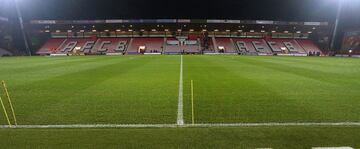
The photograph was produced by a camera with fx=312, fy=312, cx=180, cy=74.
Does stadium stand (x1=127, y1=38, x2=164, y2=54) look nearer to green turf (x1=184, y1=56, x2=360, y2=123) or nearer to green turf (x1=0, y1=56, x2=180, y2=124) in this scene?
green turf (x1=0, y1=56, x2=180, y2=124)

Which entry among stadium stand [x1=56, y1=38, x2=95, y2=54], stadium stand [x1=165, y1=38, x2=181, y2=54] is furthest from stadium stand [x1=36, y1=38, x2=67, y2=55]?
stadium stand [x1=165, y1=38, x2=181, y2=54]

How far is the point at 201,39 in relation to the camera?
81.7 m

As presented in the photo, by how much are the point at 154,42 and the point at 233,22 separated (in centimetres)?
2220

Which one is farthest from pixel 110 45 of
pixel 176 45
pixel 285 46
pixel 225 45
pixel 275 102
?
pixel 275 102

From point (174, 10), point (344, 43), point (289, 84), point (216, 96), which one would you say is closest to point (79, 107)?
point (216, 96)

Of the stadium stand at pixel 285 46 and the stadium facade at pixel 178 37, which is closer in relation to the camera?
the stadium facade at pixel 178 37

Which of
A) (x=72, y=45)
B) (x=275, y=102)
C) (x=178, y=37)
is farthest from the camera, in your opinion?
(x=178, y=37)

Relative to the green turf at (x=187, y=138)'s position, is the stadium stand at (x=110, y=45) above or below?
above

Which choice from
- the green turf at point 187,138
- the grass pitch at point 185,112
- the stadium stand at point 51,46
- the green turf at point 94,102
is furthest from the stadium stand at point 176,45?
the green turf at point 187,138

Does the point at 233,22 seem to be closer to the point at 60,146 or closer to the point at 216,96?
the point at 216,96

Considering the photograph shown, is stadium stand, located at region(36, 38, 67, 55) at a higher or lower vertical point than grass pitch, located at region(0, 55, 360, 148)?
higher

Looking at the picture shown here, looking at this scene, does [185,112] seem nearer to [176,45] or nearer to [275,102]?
[275,102]

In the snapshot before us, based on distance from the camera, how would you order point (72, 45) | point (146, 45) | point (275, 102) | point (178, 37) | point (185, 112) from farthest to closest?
point (178, 37)
point (146, 45)
point (72, 45)
point (275, 102)
point (185, 112)

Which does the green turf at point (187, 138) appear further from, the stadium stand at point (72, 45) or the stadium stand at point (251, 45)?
the stadium stand at point (72, 45)
